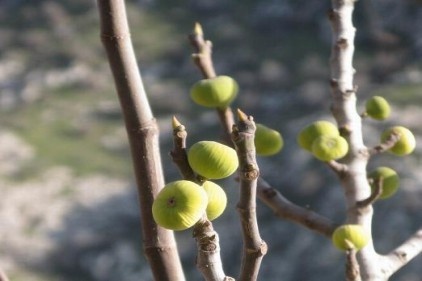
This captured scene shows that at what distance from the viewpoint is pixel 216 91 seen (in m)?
1.21

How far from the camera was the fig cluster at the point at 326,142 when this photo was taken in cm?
118

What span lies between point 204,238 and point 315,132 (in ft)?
1.64

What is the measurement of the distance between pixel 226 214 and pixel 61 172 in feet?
16.9

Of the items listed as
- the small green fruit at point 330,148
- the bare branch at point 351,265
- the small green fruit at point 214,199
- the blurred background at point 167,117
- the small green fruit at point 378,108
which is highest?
the blurred background at point 167,117

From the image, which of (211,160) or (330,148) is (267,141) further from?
(211,160)

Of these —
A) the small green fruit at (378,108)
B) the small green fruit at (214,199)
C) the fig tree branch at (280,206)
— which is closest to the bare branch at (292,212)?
the fig tree branch at (280,206)

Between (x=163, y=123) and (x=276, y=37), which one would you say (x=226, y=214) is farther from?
(x=276, y=37)

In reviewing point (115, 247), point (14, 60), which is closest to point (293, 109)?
point (115, 247)

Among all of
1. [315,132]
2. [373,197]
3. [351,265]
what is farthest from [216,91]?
[351,265]

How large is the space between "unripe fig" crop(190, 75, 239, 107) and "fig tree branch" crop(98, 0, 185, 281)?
10.9 inches

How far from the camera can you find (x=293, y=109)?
20.2m

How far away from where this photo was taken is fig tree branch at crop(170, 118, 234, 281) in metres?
0.80

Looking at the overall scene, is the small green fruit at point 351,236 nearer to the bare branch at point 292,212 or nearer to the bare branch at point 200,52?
the bare branch at point 292,212

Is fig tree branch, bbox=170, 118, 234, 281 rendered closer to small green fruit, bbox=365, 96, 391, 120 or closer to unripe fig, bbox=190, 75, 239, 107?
unripe fig, bbox=190, 75, 239, 107
